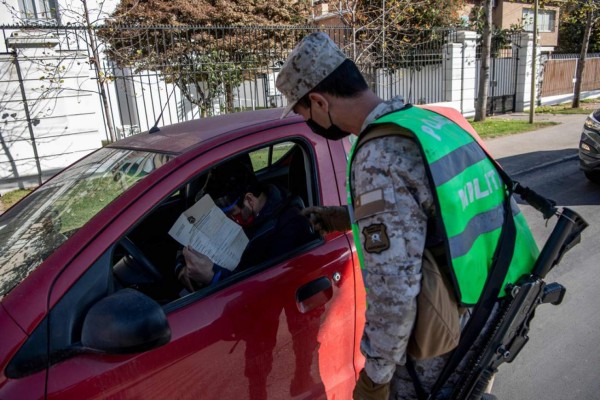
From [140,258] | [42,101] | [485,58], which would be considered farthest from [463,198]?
[485,58]

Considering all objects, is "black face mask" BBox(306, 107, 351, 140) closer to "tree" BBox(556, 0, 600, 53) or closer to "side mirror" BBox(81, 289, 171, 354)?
"side mirror" BBox(81, 289, 171, 354)

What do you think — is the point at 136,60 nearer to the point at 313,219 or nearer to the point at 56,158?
the point at 56,158

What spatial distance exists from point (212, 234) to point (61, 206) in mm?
696

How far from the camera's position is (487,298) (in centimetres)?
149

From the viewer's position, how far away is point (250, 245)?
2.12 meters

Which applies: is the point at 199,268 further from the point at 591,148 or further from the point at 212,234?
the point at 591,148

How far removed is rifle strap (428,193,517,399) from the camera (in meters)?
1.48

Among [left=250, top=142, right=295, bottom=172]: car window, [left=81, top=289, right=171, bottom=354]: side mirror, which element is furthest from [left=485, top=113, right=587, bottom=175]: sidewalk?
[left=81, top=289, right=171, bottom=354]: side mirror

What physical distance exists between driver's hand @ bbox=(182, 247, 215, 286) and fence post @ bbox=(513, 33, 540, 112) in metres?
18.5

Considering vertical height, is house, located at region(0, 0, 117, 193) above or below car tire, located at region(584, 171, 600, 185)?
above

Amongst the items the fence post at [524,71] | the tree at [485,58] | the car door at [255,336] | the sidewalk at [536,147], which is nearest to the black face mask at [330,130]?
the car door at [255,336]

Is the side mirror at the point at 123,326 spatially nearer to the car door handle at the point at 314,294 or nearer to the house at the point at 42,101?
the car door handle at the point at 314,294

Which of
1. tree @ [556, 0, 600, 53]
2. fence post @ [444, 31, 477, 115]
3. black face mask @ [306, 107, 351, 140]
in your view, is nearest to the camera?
black face mask @ [306, 107, 351, 140]

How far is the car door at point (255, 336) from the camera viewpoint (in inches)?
58.7
